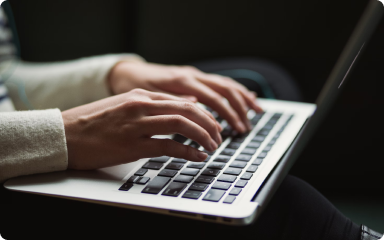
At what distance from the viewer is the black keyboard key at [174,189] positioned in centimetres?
41

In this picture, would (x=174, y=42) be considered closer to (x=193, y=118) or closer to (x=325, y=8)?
(x=325, y=8)

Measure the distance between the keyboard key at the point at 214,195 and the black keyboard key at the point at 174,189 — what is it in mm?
36

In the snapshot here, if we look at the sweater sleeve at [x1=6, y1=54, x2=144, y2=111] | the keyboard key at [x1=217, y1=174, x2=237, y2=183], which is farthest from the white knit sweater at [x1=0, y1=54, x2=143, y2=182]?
the keyboard key at [x1=217, y1=174, x2=237, y2=183]

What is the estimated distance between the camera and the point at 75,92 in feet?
2.68

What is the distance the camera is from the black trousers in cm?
39

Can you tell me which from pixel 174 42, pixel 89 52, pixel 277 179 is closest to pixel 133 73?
pixel 277 179

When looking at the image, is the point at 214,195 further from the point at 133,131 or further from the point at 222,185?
the point at 133,131

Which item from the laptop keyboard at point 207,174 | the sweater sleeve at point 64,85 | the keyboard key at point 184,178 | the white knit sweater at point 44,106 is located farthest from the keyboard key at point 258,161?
the sweater sleeve at point 64,85

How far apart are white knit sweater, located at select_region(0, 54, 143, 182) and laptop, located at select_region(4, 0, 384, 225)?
26mm

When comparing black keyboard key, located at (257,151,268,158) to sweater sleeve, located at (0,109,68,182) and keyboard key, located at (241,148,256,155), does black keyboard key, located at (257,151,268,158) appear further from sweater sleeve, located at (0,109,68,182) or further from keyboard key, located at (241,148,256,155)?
sweater sleeve, located at (0,109,68,182)

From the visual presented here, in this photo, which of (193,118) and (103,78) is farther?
(103,78)

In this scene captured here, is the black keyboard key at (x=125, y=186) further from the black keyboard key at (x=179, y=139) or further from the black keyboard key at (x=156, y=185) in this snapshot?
the black keyboard key at (x=179, y=139)

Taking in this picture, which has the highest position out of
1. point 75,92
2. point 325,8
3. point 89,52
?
point 325,8

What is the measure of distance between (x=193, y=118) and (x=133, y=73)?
31cm
